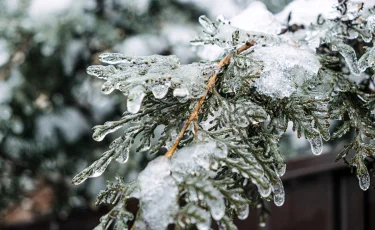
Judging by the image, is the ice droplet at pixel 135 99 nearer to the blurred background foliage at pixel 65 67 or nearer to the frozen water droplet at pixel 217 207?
the frozen water droplet at pixel 217 207

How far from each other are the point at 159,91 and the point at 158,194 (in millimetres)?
171

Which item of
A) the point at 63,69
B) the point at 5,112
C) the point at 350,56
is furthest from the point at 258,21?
the point at 5,112

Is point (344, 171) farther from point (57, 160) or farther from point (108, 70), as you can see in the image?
point (108, 70)

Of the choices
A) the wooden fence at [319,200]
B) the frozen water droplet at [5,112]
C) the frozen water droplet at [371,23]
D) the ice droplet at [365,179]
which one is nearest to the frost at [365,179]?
the ice droplet at [365,179]

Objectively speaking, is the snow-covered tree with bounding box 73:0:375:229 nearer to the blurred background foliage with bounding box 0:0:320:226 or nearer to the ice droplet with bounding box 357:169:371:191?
the ice droplet with bounding box 357:169:371:191

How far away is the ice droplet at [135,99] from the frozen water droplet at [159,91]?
0.03 m

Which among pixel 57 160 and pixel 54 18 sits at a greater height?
pixel 54 18

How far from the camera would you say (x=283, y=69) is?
0.81m

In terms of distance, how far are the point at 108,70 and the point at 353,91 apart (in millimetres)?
473

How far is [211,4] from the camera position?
10.5 feet

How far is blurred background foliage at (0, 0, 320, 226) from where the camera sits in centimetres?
291

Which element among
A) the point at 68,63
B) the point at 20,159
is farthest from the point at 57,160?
the point at 68,63

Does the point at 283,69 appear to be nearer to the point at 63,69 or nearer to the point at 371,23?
the point at 371,23

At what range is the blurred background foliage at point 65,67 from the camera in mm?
2908
